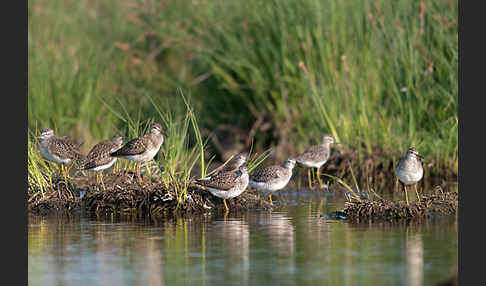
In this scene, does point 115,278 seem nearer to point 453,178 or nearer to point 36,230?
point 36,230

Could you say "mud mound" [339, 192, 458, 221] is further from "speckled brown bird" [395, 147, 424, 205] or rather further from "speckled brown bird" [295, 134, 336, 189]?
"speckled brown bird" [295, 134, 336, 189]

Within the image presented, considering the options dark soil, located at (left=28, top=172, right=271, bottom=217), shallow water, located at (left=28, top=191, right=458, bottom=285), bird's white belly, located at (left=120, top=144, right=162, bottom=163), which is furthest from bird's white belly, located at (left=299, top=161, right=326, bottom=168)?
bird's white belly, located at (left=120, top=144, right=162, bottom=163)

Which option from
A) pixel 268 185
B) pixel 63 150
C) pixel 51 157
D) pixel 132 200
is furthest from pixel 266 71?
pixel 132 200

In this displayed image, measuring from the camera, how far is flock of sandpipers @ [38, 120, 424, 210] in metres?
15.1

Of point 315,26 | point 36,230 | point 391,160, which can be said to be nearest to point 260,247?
point 36,230

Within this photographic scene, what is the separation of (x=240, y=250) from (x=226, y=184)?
324 cm

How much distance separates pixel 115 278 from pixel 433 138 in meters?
10.7

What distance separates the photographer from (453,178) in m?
19.1

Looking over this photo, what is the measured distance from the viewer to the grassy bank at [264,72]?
1947 cm

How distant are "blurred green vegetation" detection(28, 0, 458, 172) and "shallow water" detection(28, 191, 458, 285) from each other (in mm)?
3403

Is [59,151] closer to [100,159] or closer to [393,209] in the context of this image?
[100,159]

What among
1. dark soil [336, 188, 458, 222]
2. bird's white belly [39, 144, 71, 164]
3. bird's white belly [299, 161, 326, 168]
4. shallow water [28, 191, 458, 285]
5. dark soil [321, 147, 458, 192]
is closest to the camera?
shallow water [28, 191, 458, 285]

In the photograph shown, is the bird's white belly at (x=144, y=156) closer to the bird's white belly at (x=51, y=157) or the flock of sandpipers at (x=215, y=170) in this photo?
the flock of sandpipers at (x=215, y=170)

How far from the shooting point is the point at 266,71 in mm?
21594
